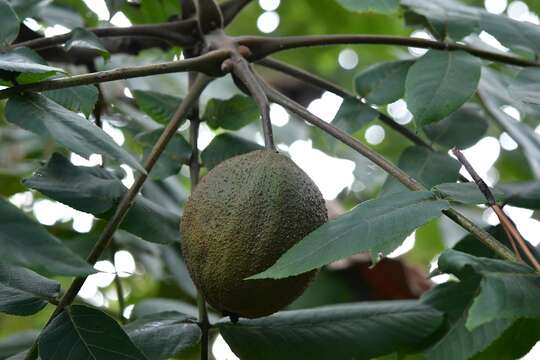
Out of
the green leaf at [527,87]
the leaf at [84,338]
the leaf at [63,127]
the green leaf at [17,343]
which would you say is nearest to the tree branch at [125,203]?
the leaf at [84,338]

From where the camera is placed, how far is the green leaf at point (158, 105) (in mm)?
1457

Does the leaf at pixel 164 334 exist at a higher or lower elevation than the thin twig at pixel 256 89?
lower

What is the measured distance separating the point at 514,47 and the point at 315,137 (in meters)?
0.84

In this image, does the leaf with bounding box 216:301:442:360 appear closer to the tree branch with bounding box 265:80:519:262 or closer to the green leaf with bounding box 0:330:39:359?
the tree branch with bounding box 265:80:519:262

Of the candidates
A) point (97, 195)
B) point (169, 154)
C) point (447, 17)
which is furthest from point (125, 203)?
point (447, 17)

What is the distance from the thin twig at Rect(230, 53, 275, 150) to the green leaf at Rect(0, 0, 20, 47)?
30 centimetres

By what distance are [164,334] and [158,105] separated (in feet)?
1.51

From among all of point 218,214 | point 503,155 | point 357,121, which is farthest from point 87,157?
point 503,155

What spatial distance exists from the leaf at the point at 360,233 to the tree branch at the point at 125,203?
24 centimetres

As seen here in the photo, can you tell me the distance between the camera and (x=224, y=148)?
1.39 meters

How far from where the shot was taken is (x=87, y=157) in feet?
3.12

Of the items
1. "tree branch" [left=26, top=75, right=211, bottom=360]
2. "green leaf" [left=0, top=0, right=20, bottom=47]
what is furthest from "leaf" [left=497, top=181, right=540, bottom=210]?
"green leaf" [left=0, top=0, right=20, bottom=47]

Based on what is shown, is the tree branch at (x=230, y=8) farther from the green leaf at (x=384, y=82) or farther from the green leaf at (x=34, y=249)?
the green leaf at (x=34, y=249)

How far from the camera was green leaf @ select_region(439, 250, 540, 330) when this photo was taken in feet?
2.57
